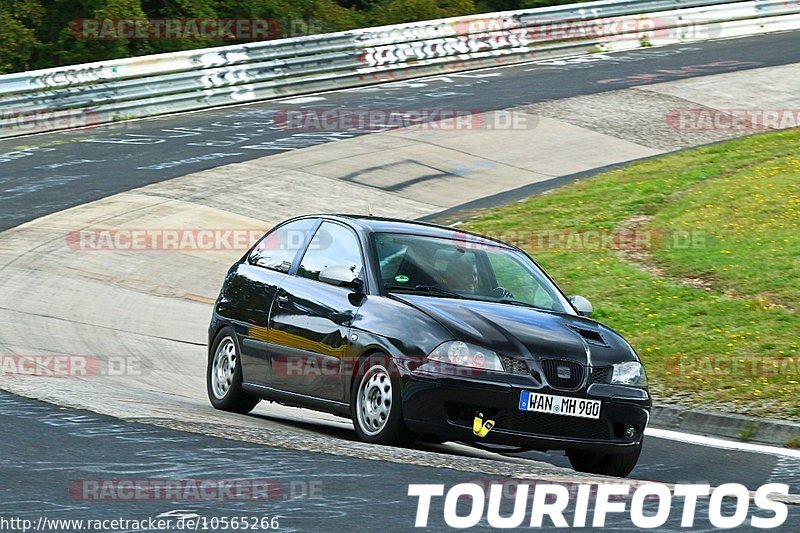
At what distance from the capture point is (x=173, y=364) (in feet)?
43.7

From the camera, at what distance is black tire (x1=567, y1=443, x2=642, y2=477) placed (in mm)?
8758

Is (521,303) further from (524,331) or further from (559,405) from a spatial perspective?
(559,405)

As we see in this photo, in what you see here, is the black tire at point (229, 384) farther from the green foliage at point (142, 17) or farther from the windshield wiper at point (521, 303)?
the green foliage at point (142, 17)

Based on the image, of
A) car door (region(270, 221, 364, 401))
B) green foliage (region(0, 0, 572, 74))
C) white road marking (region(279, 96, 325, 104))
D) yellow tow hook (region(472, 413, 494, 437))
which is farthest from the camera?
green foliage (region(0, 0, 572, 74))

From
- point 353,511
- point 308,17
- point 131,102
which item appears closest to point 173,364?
point 353,511

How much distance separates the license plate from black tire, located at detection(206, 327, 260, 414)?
2.82 metres

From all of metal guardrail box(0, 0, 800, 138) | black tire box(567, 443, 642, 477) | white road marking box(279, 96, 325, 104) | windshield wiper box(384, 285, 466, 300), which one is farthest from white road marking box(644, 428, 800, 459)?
white road marking box(279, 96, 325, 104)

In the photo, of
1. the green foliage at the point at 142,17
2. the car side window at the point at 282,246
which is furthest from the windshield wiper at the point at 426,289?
the green foliage at the point at 142,17

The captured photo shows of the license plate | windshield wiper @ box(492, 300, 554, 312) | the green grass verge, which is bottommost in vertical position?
the green grass verge

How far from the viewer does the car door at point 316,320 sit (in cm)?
911

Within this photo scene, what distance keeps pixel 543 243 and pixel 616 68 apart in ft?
43.6

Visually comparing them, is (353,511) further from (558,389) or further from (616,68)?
(616,68)

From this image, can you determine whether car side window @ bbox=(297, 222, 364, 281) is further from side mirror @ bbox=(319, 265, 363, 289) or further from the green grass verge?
the green grass verge

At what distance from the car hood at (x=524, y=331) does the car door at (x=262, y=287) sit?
1443 millimetres
